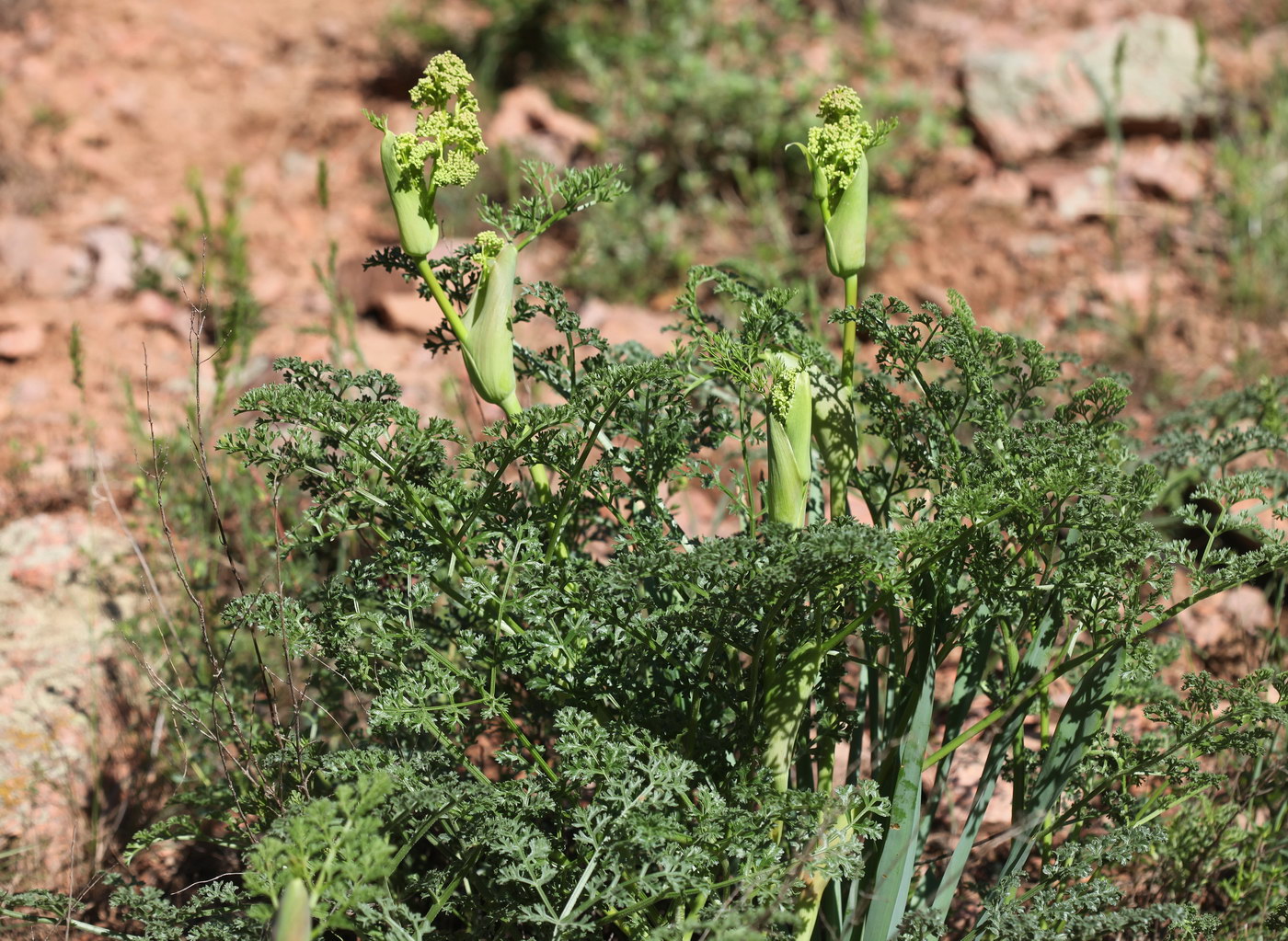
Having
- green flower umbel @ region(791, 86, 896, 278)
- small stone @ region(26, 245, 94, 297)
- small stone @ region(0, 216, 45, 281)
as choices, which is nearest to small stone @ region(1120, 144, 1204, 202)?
green flower umbel @ region(791, 86, 896, 278)

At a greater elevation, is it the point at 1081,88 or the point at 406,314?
the point at 1081,88

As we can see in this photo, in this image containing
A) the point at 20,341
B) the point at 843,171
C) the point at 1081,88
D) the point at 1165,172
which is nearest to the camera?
the point at 843,171

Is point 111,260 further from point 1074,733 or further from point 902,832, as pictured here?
point 1074,733

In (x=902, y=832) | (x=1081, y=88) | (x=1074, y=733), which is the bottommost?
(x=902, y=832)

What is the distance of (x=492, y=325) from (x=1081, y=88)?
3768 millimetres

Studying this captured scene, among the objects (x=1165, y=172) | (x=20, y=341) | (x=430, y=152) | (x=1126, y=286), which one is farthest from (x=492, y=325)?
(x=1165, y=172)

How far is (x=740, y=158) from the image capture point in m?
4.42

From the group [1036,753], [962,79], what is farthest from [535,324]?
[1036,753]

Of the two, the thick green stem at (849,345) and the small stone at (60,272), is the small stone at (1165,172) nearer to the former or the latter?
the thick green stem at (849,345)

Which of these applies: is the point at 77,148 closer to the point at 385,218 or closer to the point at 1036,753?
the point at 385,218

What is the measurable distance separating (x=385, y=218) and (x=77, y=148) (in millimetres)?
1385

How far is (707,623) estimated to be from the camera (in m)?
1.62

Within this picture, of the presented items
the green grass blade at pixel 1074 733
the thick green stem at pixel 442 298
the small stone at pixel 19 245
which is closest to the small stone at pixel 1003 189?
the green grass blade at pixel 1074 733

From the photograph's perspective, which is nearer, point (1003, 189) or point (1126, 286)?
point (1126, 286)
